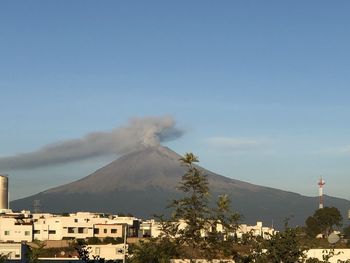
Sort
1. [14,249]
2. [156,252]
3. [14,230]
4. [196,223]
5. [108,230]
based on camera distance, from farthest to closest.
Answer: [108,230], [14,230], [14,249], [156,252], [196,223]

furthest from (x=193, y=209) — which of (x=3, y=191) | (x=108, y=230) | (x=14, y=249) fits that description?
(x=3, y=191)

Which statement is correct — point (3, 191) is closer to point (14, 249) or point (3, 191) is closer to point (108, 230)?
point (108, 230)

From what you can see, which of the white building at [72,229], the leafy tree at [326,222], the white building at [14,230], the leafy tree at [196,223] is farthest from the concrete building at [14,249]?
the leafy tree at [326,222]

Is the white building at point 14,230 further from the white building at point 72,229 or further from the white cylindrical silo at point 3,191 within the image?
the white cylindrical silo at point 3,191

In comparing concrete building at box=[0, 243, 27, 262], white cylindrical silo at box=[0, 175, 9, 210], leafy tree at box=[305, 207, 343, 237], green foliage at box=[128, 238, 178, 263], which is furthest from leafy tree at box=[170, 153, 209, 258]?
white cylindrical silo at box=[0, 175, 9, 210]

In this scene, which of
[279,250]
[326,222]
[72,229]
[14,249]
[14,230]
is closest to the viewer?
[279,250]

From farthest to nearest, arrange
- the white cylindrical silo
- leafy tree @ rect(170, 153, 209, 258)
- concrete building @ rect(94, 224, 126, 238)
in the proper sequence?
the white cylindrical silo → concrete building @ rect(94, 224, 126, 238) → leafy tree @ rect(170, 153, 209, 258)

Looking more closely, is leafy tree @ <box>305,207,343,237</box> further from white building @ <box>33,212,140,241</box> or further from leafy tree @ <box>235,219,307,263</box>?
leafy tree @ <box>235,219,307,263</box>

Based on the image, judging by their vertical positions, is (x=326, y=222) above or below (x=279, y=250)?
above

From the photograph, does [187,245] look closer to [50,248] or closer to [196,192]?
[196,192]

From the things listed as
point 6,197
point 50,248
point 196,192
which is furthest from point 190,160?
point 6,197

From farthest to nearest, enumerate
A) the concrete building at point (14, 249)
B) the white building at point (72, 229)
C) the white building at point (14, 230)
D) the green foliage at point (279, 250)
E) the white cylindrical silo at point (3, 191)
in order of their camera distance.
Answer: the white cylindrical silo at point (3, 191) → the white building at point (72, 229) → the white building at point (14, 230) → the concrete building at point (14, 249) → the green foliage at point (279, 250)

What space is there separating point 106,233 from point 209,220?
315ft

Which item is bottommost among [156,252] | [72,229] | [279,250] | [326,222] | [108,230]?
[156,252]
